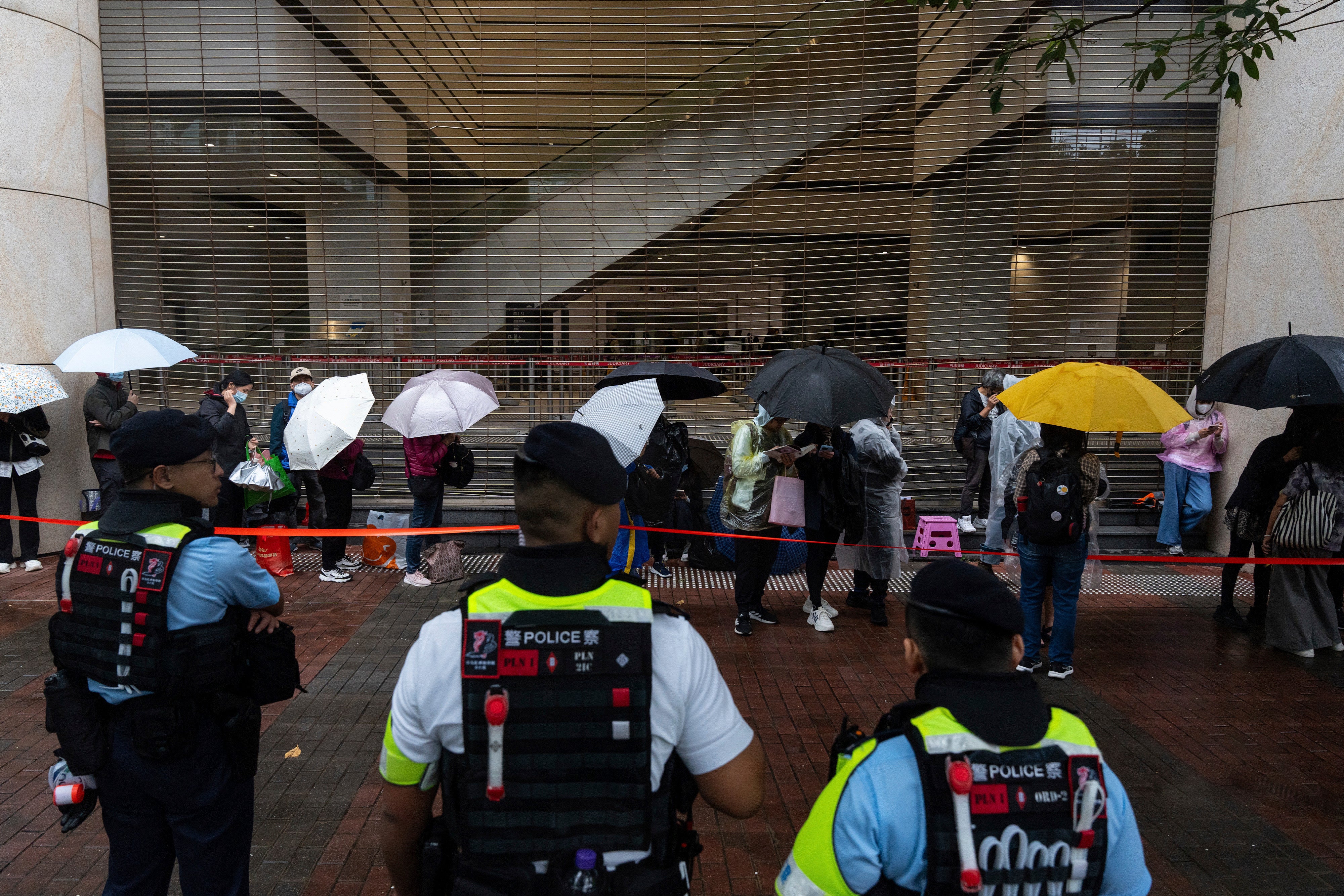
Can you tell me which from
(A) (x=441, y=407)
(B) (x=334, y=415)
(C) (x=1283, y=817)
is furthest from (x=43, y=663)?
(C) (x=1283, y=817)

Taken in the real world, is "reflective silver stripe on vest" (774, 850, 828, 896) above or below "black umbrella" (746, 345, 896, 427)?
below

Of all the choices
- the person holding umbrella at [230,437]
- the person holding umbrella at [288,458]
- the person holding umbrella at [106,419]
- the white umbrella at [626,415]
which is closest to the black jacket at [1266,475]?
the white umbrella at [626,415]

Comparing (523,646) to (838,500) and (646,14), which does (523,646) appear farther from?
(646,14)

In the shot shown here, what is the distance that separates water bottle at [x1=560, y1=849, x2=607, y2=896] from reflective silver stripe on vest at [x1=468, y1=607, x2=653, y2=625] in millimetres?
472

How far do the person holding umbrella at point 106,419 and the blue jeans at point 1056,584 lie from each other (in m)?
7.68

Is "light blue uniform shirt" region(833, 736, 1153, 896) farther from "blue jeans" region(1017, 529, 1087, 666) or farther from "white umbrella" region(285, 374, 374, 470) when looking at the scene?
"white umbrella" region(285, 374, 374, 470)

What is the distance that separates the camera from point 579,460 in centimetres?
203

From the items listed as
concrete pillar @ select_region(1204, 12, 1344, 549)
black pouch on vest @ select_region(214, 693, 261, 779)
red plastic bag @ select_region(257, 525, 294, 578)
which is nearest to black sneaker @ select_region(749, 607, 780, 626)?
red plastic bag @ select_region(257, 525, 294, 578)

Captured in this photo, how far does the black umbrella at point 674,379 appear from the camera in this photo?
280 inches

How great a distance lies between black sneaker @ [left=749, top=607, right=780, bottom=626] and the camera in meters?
7.14

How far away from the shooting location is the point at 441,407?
714 centimetres

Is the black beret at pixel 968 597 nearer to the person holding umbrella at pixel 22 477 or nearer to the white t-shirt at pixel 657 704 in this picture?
the white t-shirt at pixel 657 704

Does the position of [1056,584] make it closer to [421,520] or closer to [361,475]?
[421,520]

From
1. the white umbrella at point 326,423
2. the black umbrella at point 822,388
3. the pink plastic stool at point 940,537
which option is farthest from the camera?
the pink plastic stool at point 940,537
